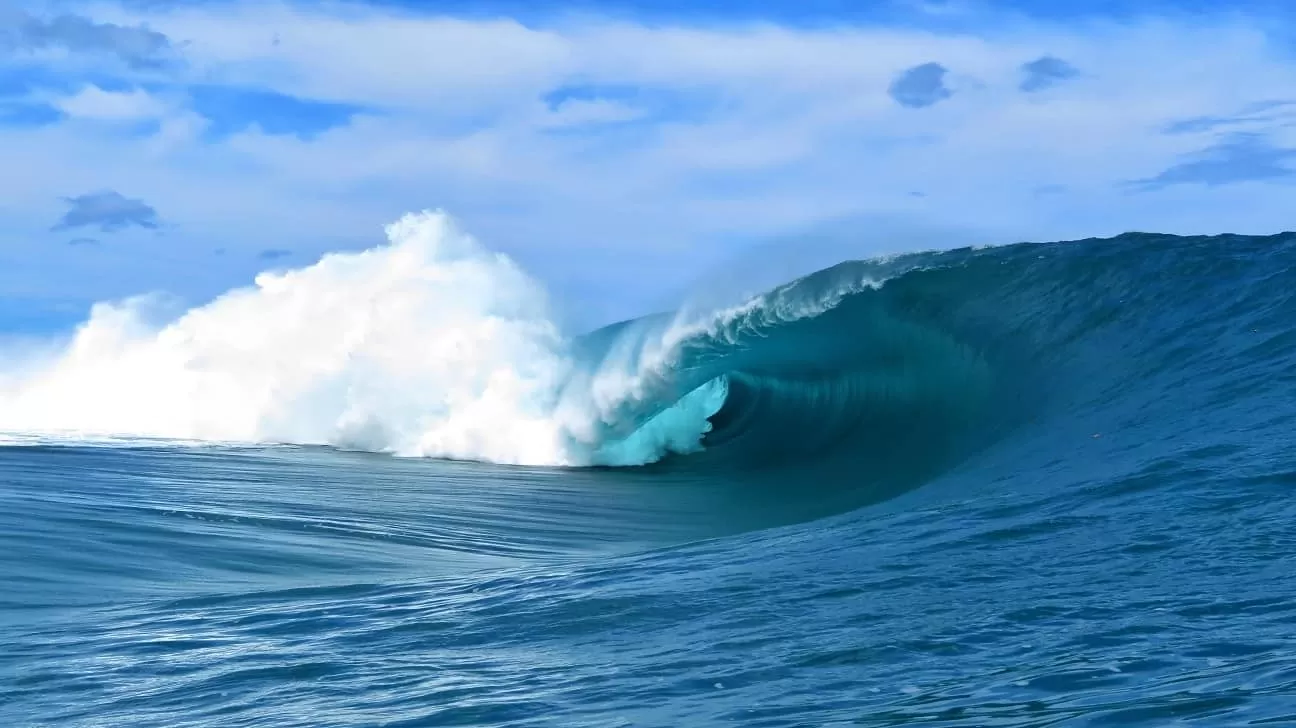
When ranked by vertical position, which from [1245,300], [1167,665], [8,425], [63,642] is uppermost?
[8,425]

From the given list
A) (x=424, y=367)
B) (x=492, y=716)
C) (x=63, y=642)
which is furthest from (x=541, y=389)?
(x=492, y=716)

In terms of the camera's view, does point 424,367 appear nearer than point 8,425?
Yes

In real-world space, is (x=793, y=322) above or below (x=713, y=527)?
above

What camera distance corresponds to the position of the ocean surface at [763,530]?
4102 mm

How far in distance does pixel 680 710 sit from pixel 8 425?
69.3 feet

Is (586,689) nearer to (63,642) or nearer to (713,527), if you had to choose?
(63,642)

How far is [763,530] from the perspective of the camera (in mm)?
8250

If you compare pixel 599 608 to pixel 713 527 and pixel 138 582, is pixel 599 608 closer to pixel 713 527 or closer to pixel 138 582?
pixel 138 582

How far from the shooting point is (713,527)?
9.71 meters

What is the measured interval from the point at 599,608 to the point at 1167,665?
2.42m

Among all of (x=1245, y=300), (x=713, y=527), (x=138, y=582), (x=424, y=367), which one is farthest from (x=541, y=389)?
(x=138, y=582)

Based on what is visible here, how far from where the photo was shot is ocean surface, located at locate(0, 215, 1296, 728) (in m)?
4.10

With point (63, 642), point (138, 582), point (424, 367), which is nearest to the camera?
point (63, 642)

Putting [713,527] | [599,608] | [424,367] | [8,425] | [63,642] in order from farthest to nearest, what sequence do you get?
[8,425] < [424,367] < [713,527] < [599,608] < [63,642]
